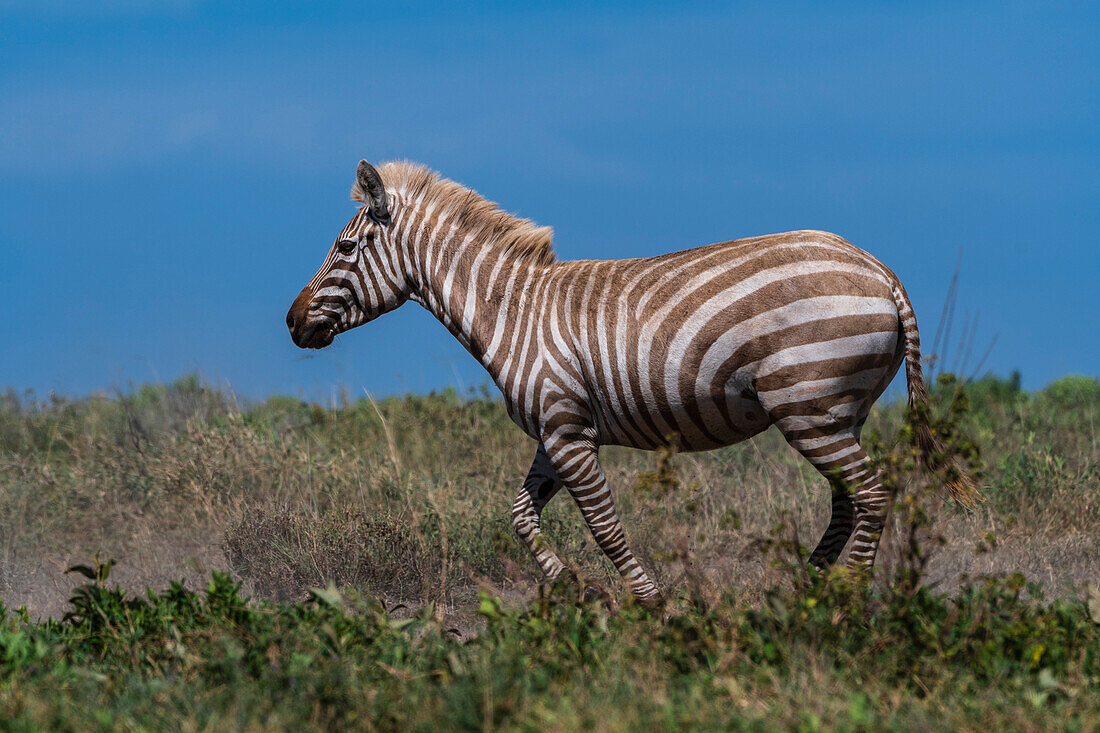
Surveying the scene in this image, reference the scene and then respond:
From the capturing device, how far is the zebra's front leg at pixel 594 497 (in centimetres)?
595

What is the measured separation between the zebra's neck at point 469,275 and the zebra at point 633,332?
0.04 feet

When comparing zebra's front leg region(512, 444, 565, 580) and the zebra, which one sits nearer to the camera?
the zebra

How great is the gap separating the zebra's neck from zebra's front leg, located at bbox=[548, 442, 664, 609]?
627 millimetres

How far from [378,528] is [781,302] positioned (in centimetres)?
349

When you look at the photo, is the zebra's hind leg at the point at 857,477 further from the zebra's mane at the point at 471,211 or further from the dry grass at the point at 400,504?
the zebra's mane at the point at 471,211

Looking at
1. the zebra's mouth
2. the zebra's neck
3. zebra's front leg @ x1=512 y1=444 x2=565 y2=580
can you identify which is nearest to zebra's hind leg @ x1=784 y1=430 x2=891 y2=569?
zebra's front leg @ x1=512 y1=444 x2=565 y2=580

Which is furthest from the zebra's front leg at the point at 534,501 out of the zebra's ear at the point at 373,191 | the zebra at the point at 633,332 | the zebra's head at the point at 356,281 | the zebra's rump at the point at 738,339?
the zebra's ear at the point at 373,191

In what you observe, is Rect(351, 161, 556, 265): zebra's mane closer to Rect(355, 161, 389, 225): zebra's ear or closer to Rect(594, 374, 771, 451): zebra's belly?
Rect(355, 161, 389, 225): zebra's ear

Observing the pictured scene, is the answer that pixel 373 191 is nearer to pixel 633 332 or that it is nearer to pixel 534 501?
pixel 633 332

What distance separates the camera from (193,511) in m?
9.09

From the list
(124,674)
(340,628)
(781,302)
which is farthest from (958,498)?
(124,674)

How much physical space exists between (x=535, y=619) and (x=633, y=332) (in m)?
2.12

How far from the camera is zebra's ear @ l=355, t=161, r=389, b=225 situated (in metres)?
6.51

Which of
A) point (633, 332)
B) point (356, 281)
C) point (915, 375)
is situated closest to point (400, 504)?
point (356, 281)
